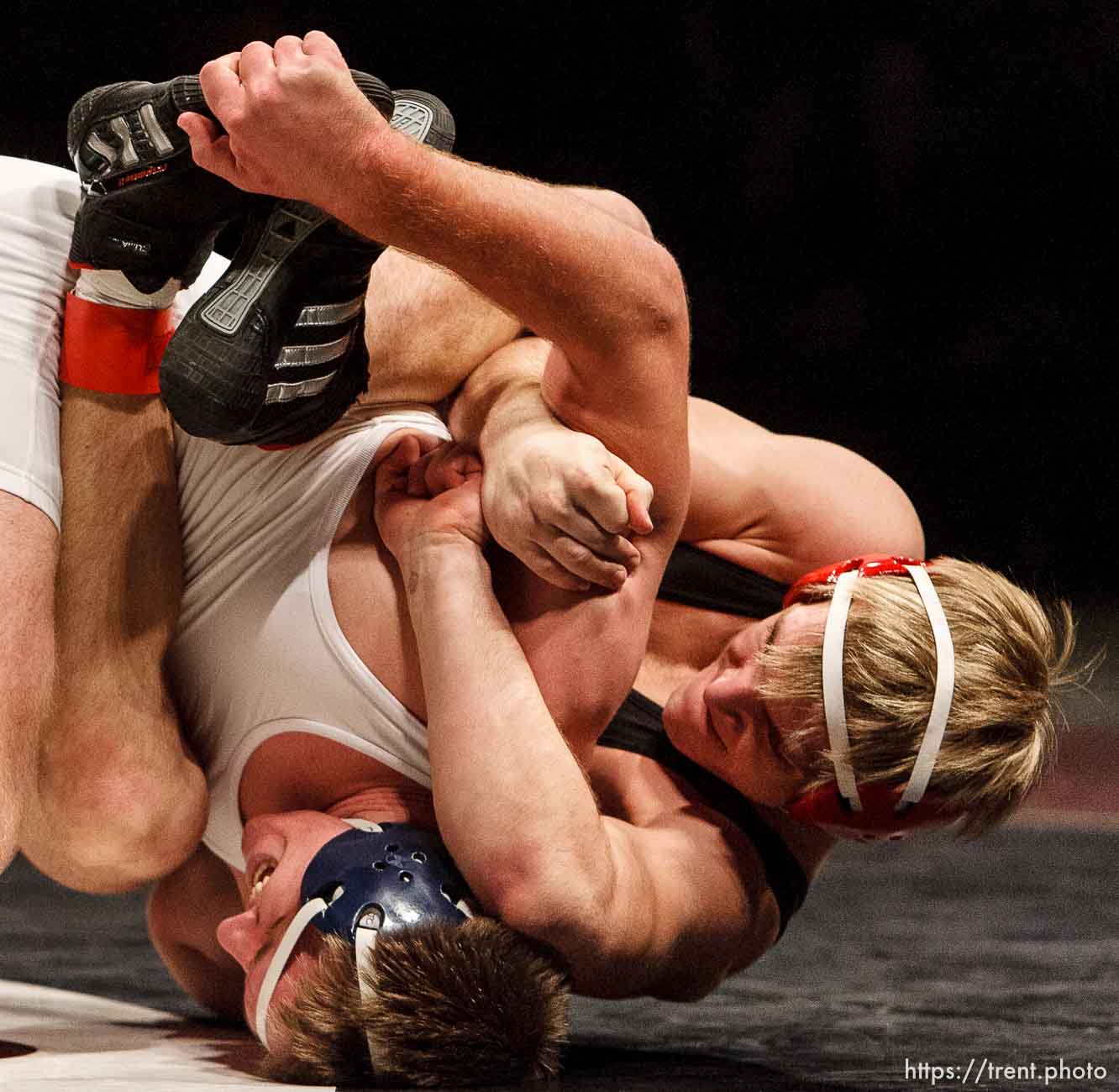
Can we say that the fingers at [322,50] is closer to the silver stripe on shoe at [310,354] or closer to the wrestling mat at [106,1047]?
the silver stripe on shoe at [310,354]

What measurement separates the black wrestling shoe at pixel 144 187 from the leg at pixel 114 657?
17 cm

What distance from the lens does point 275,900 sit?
4.96ft

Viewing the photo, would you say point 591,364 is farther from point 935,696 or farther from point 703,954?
point 703,954

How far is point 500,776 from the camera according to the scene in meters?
1.46

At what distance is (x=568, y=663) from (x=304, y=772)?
0.34 m

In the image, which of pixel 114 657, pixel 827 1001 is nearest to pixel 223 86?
pixel 114 657

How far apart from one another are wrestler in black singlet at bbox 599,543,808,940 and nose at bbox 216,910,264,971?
1.88 ft

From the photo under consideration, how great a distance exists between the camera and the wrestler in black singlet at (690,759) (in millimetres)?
1889

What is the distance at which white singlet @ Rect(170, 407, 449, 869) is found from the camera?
167 centimetres

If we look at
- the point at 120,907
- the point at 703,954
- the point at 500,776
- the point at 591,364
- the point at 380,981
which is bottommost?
the point at 120,907

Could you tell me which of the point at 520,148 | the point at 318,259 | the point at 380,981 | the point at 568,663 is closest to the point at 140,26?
the point at 520,148

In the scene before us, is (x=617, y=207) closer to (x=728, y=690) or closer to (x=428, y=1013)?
(x=728, y=690)

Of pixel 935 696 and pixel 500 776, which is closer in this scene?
pixel 500 776

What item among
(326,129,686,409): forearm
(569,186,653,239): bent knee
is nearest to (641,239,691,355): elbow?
(326,129,686,409): forearm
